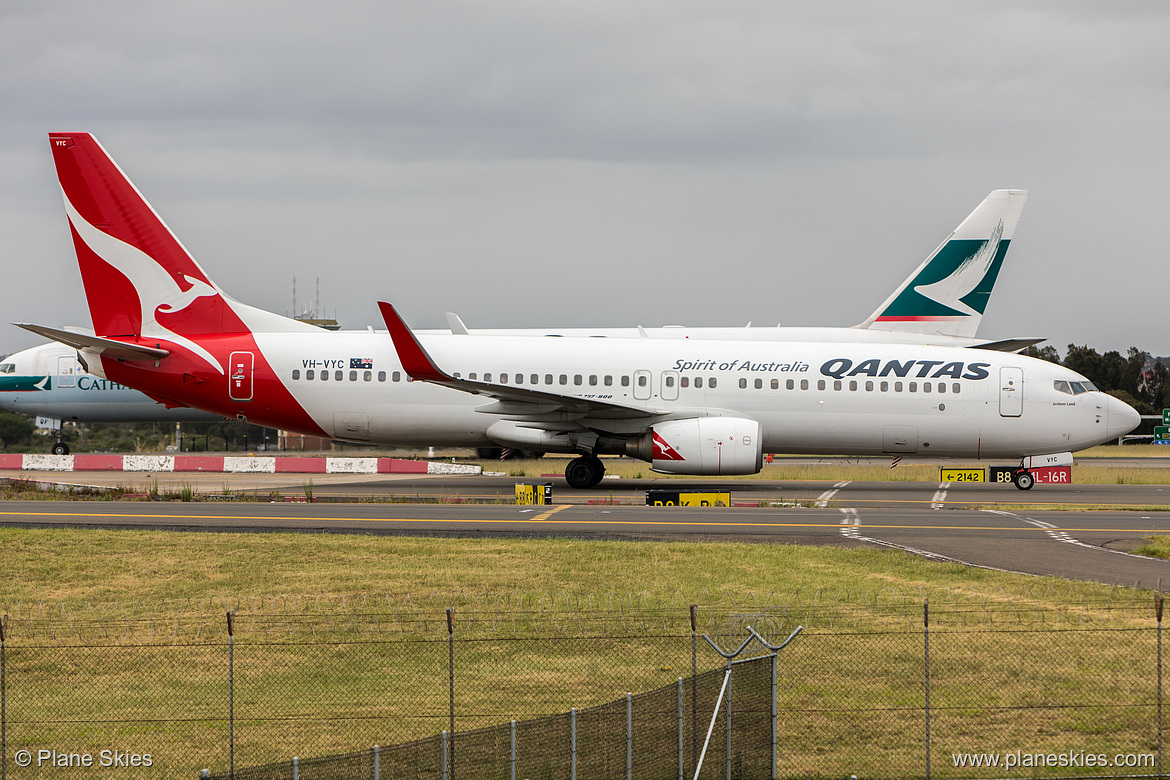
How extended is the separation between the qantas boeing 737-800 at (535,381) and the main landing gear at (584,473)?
0.15 feet

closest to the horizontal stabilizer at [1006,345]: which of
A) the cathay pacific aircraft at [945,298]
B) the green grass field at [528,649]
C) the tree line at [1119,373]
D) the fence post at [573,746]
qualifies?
the cathay pacific aircraft at [945,298]

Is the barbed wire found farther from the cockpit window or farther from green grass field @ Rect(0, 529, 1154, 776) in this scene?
the cockpit window

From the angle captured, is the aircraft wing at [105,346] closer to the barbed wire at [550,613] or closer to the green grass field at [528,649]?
the green grass field at [528,649]

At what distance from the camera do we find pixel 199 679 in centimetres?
1203

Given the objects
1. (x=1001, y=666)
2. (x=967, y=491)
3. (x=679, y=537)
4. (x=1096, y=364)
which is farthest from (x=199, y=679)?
(x=1096, y=364)

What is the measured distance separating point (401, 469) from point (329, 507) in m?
14.3

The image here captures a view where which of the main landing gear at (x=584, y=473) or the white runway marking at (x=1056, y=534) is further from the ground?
the main landing gear at (x=584, y=473)

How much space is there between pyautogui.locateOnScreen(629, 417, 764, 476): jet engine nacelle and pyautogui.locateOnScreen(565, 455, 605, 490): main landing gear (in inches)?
112

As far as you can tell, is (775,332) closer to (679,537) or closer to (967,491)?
(967,491)

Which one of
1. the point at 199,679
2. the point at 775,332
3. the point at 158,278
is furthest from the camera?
the point at 775,332

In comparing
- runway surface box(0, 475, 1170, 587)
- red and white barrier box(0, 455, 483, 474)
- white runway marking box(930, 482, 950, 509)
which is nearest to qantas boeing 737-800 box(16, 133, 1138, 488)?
white runway marking box(930, 482, 950, 509)

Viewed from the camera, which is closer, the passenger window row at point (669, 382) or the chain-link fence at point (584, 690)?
the chain-link fence at point (584, 690)

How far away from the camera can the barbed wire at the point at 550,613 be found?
13.5m

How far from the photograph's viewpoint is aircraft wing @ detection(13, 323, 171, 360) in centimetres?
3019
